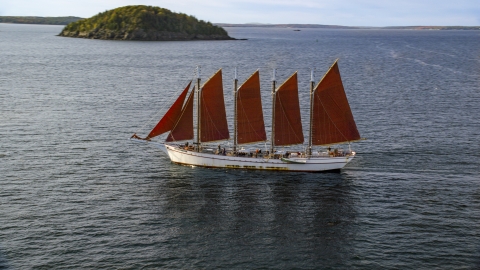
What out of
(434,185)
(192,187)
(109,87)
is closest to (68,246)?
(192,187)

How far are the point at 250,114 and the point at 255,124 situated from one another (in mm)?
1426

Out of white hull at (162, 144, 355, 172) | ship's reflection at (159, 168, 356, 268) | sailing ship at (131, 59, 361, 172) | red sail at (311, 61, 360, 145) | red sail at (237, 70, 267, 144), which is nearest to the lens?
ship's reflection at (159, 168, 356, 268)

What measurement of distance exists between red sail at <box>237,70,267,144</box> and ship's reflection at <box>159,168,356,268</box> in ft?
18.3

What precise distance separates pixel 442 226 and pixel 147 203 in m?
28.3

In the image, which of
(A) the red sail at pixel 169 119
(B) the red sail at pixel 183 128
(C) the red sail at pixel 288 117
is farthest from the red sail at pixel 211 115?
(C) the red sail at pixel 288 117

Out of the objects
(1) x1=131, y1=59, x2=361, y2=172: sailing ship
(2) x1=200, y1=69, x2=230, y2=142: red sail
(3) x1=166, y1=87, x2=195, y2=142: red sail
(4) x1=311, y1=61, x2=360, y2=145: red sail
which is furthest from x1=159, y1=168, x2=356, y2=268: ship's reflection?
(4) x1=311, y1=61, x2=360, y2=145: red sail

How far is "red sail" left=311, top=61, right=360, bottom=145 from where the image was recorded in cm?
7069

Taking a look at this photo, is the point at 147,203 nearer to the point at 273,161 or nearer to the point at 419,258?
the point at 273,161

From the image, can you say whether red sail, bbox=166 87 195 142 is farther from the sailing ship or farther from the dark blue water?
the dark blue water

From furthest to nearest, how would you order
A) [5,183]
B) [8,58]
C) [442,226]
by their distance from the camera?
[8,58] < [5,183] < [442,226]

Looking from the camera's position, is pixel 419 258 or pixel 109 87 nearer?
pixel 419 258

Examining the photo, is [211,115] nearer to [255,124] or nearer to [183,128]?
[183,128]

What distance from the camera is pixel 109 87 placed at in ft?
419

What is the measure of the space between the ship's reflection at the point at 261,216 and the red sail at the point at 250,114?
5.58 m
